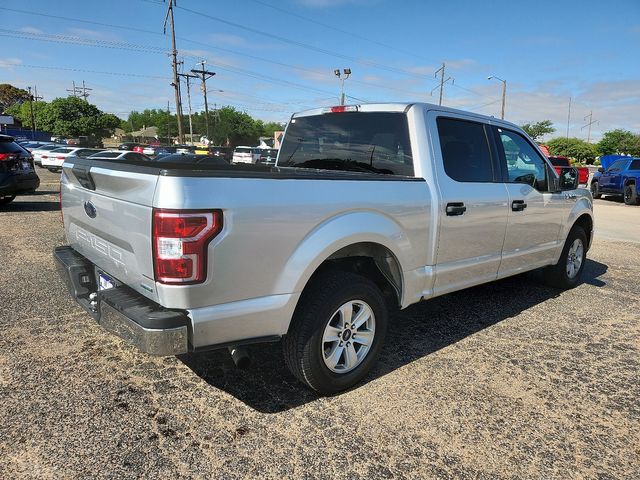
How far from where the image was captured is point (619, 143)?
2749 inches

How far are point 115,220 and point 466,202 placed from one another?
2530 mm

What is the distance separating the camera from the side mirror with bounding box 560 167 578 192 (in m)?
4.96

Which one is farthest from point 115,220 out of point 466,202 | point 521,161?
point 521,161

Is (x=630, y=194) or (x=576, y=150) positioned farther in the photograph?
(x=576, y=150)

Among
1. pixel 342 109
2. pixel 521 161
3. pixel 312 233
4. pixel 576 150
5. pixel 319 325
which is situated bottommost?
pixel 319 325

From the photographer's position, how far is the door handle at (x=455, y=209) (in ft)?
11.4

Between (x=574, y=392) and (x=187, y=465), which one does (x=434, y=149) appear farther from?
(x=187, y=465)

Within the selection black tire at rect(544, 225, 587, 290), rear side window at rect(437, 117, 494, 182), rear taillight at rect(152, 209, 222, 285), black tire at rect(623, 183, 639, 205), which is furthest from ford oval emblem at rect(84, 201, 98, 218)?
black tire at rect(623, 183, 639, 205)

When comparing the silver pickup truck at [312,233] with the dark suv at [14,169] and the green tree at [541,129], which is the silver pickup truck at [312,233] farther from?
the green tree at [541,129]

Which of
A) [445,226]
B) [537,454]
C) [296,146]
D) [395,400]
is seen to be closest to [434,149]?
[445,226]

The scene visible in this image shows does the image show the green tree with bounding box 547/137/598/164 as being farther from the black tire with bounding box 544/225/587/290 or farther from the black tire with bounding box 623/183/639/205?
the black tire with bounding box 544/225/587/290

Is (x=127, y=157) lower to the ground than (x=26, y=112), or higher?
lower

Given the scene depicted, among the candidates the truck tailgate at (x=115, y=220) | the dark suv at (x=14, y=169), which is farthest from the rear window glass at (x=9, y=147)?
the truck tailgate at (x=115, y=220)

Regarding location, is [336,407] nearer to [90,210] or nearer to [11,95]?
[90,210]
